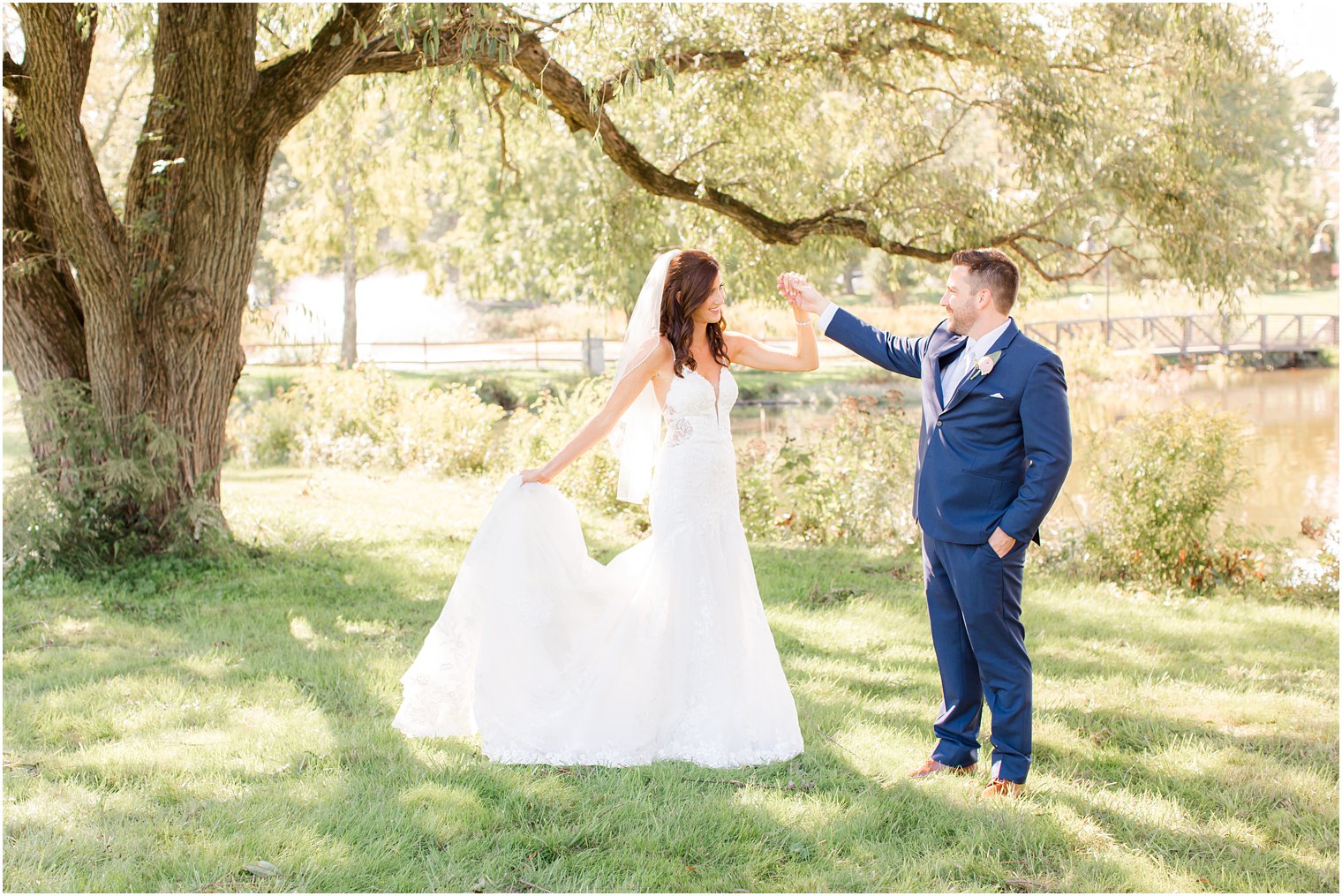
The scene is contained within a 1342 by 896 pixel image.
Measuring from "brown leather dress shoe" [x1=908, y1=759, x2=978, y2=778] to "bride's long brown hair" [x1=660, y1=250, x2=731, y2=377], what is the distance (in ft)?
6.44

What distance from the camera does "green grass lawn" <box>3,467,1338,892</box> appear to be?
354 centimetres

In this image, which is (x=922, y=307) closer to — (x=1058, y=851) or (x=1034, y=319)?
(x=1034, y=319)

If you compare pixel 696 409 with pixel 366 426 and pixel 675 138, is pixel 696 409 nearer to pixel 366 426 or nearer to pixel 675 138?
pixel 675 138

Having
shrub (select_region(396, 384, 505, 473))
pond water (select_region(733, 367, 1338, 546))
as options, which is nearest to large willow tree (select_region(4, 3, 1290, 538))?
pond water (select_region(733, 367, 1338, 546))

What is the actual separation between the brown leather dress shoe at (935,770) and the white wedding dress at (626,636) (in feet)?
1.73

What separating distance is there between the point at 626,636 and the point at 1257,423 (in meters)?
19.0

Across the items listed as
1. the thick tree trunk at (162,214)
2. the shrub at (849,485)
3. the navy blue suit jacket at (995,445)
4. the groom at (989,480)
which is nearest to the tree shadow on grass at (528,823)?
the groom at (989,480)

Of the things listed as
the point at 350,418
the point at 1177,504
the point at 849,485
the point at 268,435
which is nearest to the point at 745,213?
the point at 849,485

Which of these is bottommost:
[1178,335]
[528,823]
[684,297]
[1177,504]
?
[528,823]

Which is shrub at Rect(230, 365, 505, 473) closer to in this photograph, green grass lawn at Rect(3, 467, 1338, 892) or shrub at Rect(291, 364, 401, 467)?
shrub at Rect(291, 364, 401, 467)

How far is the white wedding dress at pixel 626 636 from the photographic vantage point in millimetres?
4551

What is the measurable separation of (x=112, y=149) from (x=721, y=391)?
1200 inches

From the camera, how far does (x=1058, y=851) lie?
364cm

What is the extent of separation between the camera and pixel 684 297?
183 inches
